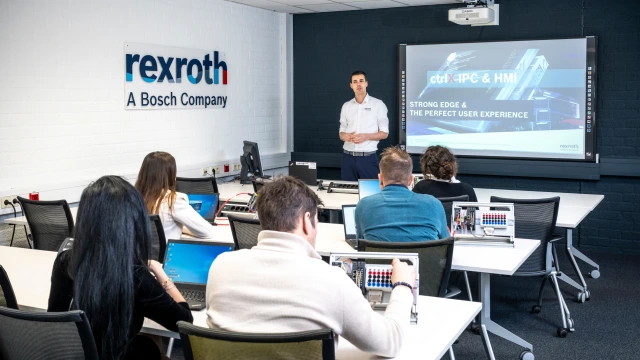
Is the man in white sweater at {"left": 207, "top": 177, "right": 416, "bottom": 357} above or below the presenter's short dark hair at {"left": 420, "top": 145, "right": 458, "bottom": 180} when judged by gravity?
below

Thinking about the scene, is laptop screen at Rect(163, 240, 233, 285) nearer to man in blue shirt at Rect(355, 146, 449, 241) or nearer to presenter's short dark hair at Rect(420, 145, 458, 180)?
man in blue shirt at Rect(355, 146, 449, 241)

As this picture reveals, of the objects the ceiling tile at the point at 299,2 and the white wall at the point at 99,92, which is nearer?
the white wall at the point at 99,92

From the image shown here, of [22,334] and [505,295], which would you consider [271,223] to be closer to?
[22,334]

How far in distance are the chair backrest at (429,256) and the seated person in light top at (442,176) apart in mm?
1411

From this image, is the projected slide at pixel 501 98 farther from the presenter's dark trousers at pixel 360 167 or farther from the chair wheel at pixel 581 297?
the chair wheel at pixel 581 297

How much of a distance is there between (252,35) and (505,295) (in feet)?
14.1

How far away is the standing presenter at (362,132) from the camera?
773 centimetres

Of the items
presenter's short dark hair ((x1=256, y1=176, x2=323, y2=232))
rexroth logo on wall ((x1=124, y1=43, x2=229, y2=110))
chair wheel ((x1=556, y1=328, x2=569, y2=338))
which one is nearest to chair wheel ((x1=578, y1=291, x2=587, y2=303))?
chair wheel ((x1=556, y1=328, x2=569, y2=338))

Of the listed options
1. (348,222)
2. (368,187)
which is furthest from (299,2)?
(348,222)

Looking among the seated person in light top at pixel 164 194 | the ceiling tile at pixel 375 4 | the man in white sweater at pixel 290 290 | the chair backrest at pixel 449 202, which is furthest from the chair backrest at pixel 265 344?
the ceiling tile at pixel 375 4

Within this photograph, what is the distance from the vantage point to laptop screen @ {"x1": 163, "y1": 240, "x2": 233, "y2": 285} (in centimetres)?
304

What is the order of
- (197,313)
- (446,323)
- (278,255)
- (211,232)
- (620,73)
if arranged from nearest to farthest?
1. (278,255)
2. (446,323)
3. (197,313)
4. (211,232)
5. (620,73)

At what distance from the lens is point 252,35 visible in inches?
325

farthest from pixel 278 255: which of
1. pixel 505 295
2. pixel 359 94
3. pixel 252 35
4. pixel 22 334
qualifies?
pixel 252 35
